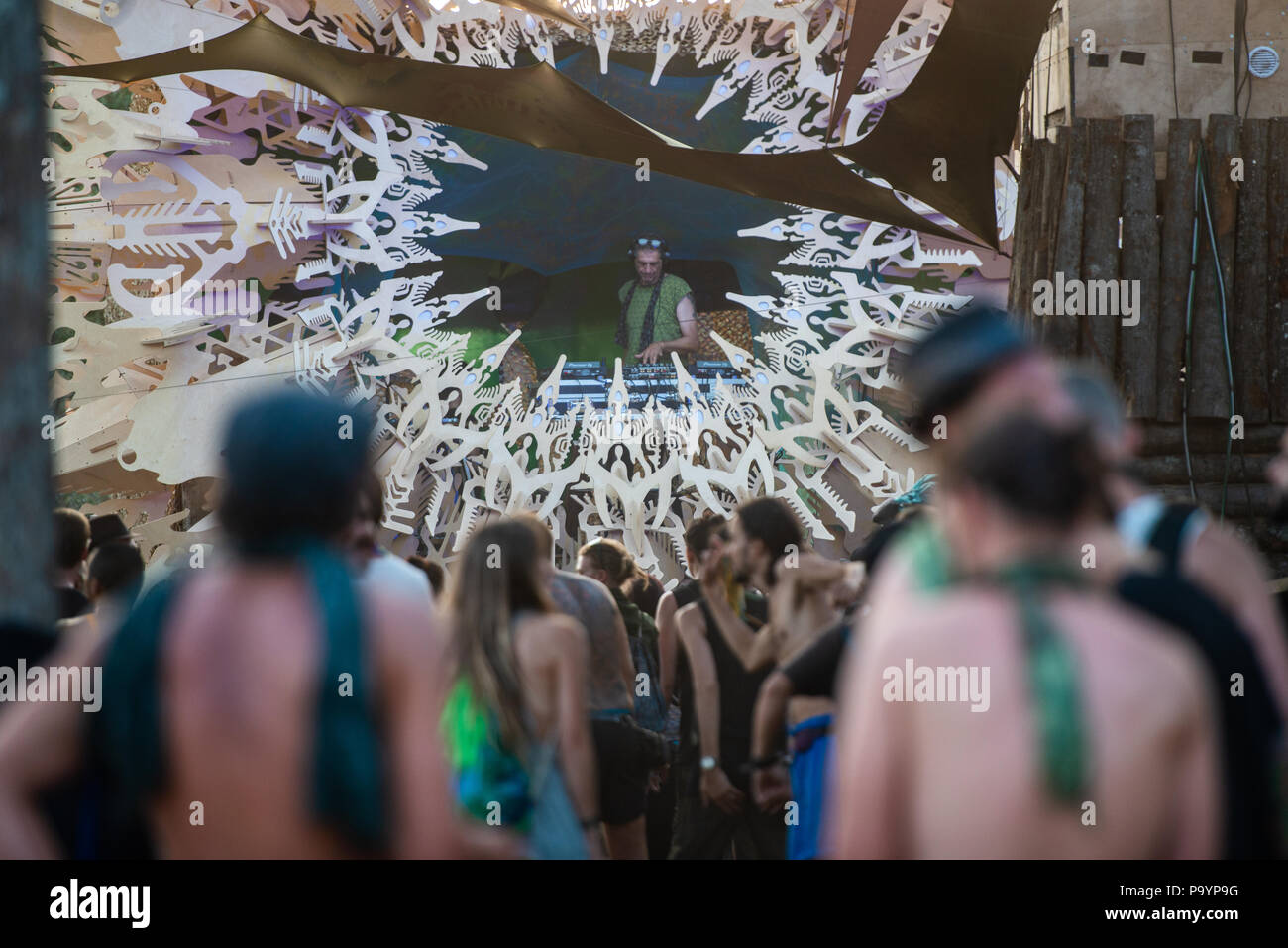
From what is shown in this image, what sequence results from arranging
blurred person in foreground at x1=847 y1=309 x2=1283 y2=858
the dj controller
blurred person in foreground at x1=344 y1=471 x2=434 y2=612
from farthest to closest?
the dj controller, blurred person in foreground at x1=344 y1=471 x2=434 y2=612, blurred person in foreground at x1=847 y1=309 x2=1283 y2=858

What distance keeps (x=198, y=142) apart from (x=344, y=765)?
8978mm

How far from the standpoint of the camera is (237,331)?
937cm

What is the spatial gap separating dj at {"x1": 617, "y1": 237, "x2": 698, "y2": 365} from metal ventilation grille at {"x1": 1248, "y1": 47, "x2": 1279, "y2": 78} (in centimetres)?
457

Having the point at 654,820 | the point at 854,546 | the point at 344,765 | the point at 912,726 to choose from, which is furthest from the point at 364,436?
the point at 854,546

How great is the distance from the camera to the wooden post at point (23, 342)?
7.96 ft

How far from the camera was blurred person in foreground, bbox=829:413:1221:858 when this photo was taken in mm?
1391

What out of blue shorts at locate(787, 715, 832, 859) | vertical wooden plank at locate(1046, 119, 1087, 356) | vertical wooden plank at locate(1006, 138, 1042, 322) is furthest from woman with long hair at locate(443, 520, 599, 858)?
vertical wooden plank at locate(1006, 138, 1042, 322)

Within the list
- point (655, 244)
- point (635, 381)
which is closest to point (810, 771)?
point (635, 381)

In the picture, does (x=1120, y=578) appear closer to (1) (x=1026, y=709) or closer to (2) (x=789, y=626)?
(1) (x=1026, y=709)

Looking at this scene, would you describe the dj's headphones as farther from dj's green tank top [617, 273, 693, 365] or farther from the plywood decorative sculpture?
the plywood decorative sculpture

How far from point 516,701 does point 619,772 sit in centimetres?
154

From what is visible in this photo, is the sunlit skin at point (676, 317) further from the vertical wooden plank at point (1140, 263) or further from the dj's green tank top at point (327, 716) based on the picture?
the dj's green tank top at point (327, 716)

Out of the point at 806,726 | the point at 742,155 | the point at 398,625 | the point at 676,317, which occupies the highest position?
the point at 742,155

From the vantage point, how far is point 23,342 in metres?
2.45
